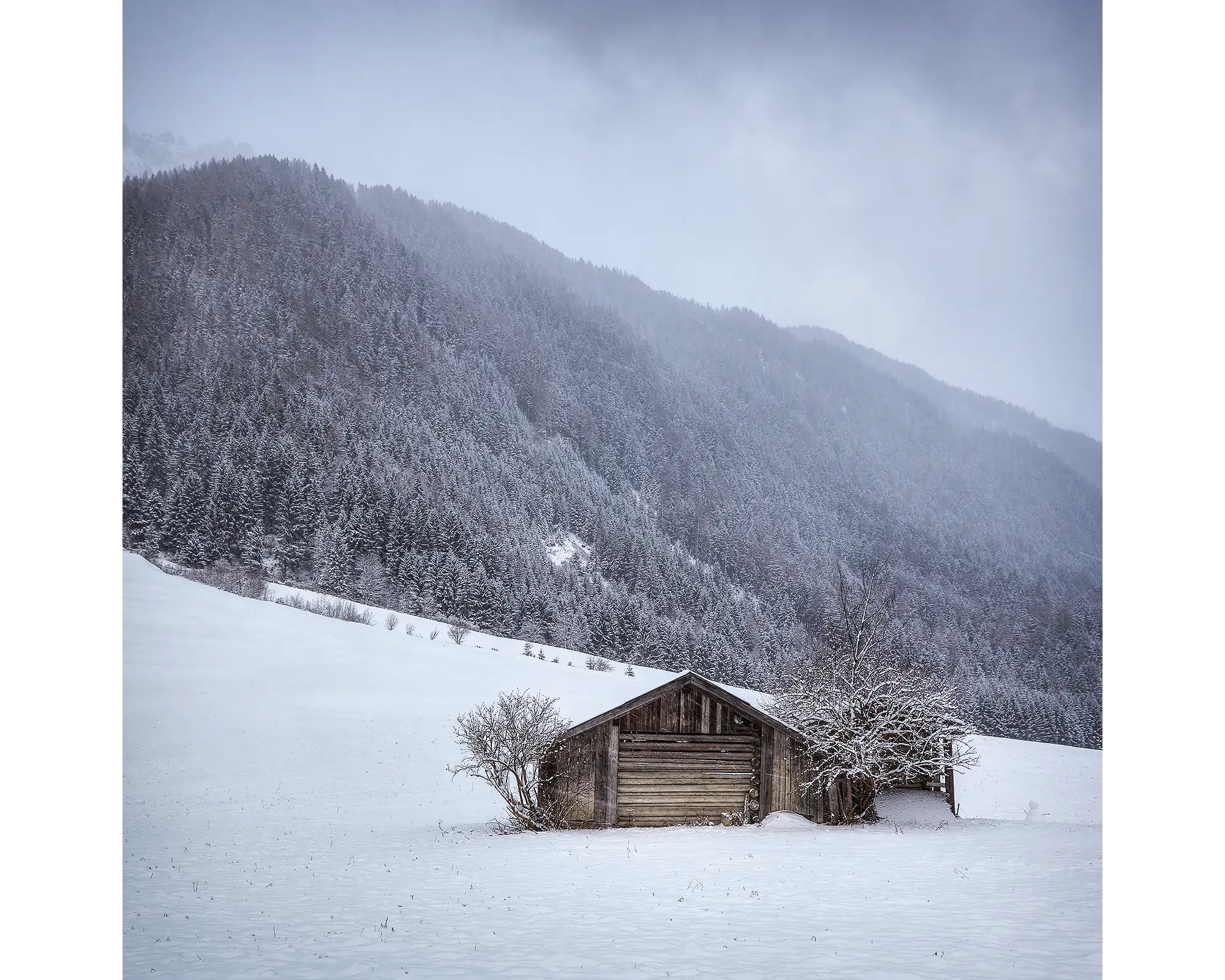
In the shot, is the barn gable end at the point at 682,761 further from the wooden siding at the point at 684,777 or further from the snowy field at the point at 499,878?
the snowy field at the point at 499,878

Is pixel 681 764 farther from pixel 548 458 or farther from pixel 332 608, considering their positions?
pixel 548 458

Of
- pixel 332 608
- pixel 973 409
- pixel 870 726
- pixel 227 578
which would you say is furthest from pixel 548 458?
pixel 870 726

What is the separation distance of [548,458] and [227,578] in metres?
44.7

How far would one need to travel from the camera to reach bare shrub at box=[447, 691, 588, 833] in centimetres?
1284

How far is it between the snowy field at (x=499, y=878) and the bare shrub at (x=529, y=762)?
26.6 inches

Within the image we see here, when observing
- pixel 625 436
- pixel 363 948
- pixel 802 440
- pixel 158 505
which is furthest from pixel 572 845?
pixel 802 440

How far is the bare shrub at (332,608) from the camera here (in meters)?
38.5

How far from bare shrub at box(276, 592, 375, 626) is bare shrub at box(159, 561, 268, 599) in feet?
3.99

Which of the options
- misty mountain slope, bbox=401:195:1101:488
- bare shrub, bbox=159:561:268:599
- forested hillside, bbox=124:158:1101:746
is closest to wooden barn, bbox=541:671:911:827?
forested hillside, bbox=124:158:1101:746

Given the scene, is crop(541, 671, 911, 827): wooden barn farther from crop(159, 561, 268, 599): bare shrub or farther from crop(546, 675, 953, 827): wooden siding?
crop(159, 561, 268, 599): bare shrub

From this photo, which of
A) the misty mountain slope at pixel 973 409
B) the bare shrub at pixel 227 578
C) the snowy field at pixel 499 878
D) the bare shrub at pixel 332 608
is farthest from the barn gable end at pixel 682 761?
the bare shrub at pixel 227 578
